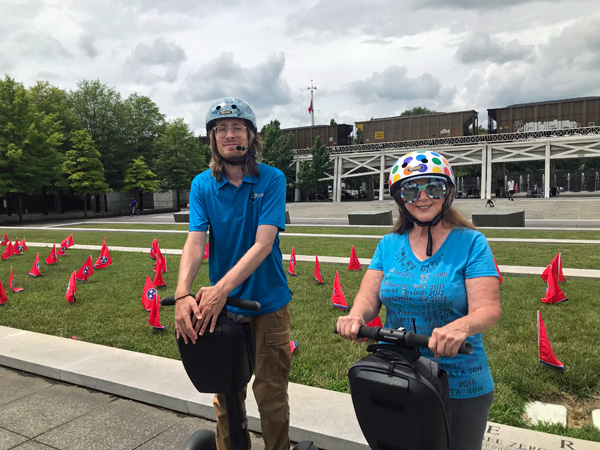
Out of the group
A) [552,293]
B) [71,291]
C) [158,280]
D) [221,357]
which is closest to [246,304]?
[221,357]

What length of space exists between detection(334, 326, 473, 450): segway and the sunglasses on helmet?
687 mm

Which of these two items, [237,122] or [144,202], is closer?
[237,122]

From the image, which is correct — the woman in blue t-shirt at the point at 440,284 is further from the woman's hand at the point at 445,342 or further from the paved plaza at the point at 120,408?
the paved plaza at the point at 120,408

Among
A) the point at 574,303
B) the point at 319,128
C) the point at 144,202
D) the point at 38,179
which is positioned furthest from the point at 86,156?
the point at 574,303

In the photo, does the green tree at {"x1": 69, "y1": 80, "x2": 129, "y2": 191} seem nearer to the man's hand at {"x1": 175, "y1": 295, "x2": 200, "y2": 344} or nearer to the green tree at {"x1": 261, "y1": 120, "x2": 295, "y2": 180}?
the green tree at {"x1": 261, "y1": 120, "x2": 295, "y2": 180}

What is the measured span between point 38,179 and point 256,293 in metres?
36.0

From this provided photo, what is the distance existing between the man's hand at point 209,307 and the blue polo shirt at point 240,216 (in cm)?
34

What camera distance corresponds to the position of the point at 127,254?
13.8 metres

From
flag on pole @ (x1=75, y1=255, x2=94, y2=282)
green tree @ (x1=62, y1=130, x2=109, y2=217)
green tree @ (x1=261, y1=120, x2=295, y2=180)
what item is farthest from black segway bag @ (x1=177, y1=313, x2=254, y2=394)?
green tree @ (x1=261, y1=120, x2=295, y2=180)

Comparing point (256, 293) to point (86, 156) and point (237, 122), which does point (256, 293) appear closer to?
point (237, 122)

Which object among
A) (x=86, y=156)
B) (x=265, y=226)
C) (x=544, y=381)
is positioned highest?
(x=86, y=156)

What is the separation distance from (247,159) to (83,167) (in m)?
41.8

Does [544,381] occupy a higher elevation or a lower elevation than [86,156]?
lower

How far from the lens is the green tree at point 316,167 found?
166 feet
